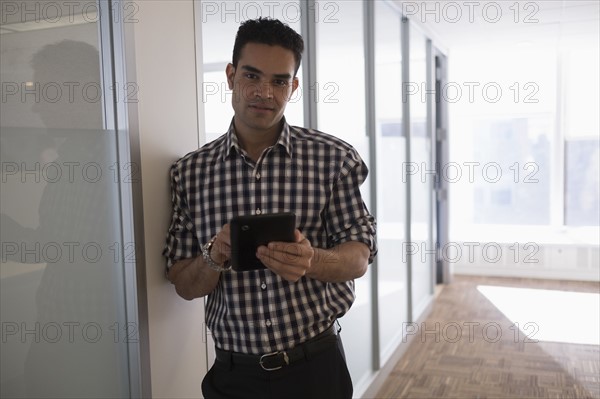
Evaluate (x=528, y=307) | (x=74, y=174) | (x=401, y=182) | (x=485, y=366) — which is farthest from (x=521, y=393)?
(x=74, y=174)

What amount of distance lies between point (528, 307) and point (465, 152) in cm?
225

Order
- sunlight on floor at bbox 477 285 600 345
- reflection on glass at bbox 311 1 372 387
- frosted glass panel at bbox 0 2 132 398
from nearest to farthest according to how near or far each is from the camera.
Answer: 1. frosted glass panel at bbox 0 2 132 398
2. reflection on glass at bbox 311 1 372 387
3. sunlight on floor at bbox 477 285 600 345

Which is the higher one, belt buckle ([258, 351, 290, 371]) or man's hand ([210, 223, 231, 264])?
man's hand ([210, 223, 231, 264])

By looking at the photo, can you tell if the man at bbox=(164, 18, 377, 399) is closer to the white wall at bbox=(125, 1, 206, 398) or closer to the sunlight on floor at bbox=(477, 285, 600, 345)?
the white wall at bbox=(125, 1, 206, 398)

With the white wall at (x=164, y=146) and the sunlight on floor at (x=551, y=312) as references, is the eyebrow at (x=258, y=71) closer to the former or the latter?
the white wall at (x=164, y=146)

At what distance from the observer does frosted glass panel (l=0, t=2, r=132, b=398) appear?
1.19 meters

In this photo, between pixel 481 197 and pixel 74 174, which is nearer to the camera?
pixel 74 174

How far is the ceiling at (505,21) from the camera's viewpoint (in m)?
4.05

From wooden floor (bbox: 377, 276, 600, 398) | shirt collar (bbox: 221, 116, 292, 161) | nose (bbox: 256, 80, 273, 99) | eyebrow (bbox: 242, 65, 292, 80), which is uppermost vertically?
eyebrow (bbox: 242, 65, 292, 80)

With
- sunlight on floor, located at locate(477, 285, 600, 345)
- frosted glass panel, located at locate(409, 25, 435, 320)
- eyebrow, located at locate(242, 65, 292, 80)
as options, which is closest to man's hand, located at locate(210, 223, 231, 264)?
eyebrow, located at locate(242, 65, 292, 80)

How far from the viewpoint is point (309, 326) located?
152 cm

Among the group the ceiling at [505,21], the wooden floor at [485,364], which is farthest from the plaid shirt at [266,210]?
the ceiling at [505,21]

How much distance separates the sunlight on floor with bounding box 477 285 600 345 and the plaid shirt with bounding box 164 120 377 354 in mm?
3313

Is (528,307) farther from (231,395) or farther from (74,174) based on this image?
(74,174)
